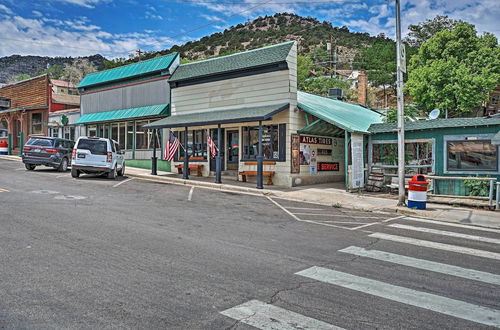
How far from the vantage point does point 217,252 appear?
21.1ft

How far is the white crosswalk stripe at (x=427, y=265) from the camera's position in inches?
222

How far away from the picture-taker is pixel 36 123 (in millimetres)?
34438

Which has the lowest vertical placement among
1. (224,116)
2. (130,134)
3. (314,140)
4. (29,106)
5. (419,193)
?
(419,193)

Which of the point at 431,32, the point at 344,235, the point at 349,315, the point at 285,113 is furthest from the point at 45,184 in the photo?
the point at 431,32

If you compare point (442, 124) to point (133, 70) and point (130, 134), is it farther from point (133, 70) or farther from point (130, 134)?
point (130, 134)

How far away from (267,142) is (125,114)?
11.2 metres

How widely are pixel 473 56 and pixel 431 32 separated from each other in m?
14.8

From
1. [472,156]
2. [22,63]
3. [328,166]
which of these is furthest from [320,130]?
[22,63]

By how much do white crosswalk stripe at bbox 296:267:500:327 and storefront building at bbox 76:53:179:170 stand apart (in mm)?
18425

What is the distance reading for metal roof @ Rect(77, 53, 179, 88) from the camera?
75.2 feet

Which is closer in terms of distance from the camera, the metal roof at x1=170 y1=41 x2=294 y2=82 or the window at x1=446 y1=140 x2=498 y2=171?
the window at x1=446 y1=140 x2=498 y2=171

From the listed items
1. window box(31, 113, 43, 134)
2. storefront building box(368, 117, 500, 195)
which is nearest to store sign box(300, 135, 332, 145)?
storefront building box(368, 117, 500, 195)

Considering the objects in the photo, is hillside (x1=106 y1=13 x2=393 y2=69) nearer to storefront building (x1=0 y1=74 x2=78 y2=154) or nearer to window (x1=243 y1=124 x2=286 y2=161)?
storefront building (x1=0 y1=74 x2=78 y2=154)

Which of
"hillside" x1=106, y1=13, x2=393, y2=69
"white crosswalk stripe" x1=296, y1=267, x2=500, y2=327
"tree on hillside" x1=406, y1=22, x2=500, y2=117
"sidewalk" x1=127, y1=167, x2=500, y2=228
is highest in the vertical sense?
"hillside" x1=106, y1=13, x2=393, y2=69
